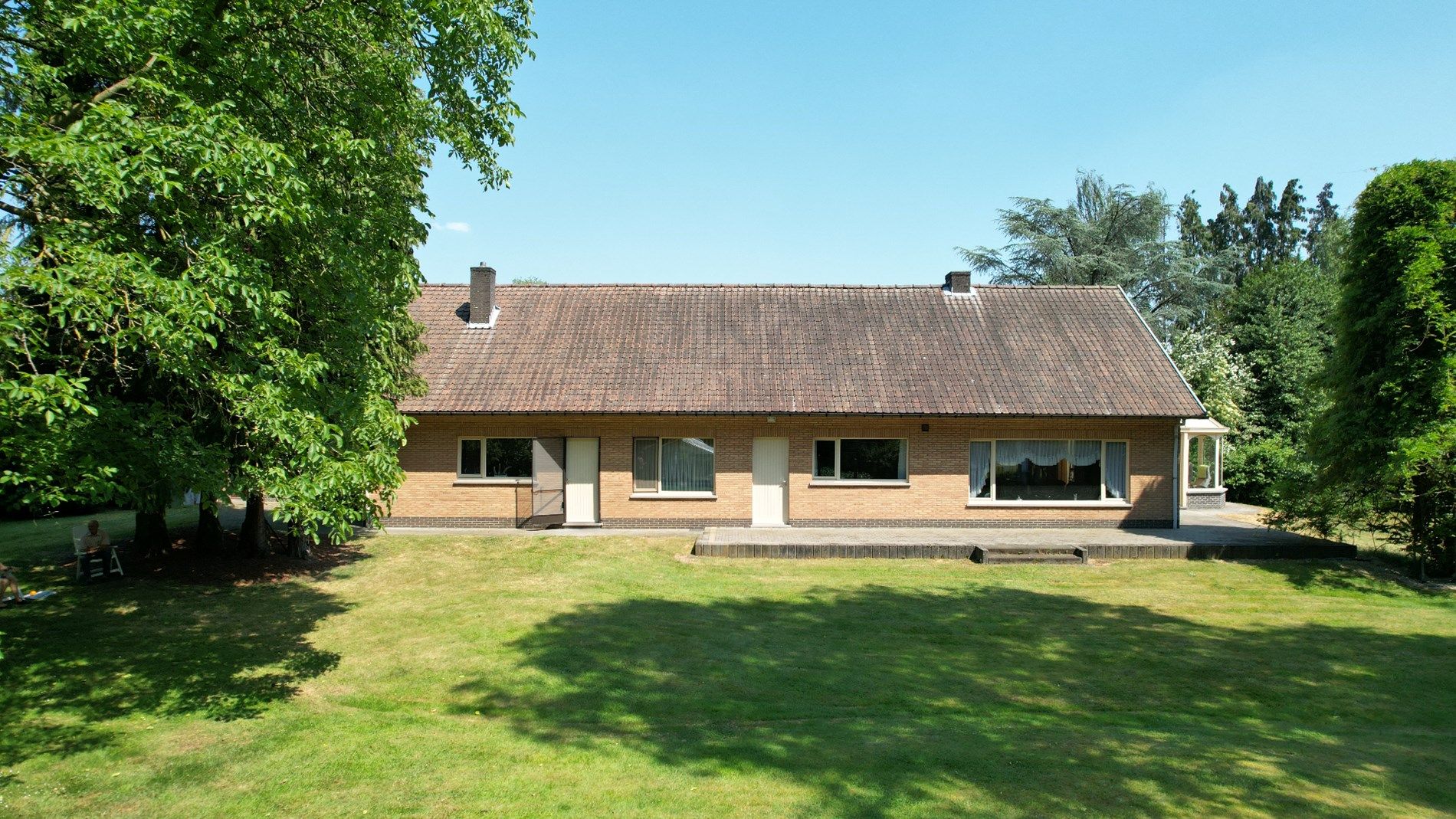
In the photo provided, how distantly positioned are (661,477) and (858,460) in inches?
181

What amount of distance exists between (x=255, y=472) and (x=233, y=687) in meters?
2.77

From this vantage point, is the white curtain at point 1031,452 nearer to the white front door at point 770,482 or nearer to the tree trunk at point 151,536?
the white front door at point 770,482

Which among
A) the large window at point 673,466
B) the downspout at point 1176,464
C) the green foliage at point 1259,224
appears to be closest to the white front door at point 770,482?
the large window at point 673,466

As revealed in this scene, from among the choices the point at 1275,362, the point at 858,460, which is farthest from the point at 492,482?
the point at 1275,362

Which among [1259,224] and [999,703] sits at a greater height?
[1259,224]

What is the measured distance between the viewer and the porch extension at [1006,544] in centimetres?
1575

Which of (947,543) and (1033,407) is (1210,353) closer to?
(1033,407)

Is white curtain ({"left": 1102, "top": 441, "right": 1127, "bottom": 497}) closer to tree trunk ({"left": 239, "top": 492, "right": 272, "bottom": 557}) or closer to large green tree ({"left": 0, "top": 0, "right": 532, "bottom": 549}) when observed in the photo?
large green tree ({"left": 0, "top": 0, "right": 532, "bottom": 549})

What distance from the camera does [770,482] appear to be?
1880cm

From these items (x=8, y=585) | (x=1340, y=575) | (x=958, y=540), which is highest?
(x=958, y=540)

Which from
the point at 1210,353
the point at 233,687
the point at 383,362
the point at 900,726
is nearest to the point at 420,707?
the point at 233,687

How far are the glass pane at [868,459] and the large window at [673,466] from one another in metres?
3.12

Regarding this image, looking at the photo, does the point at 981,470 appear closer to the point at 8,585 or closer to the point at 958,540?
the point at 958,540

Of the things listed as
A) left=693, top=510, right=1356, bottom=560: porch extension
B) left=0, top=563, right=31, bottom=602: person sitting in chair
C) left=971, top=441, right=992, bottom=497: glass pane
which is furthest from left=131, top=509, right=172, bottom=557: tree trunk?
left=971, top=441, right=992, bottom=497: glass pane
